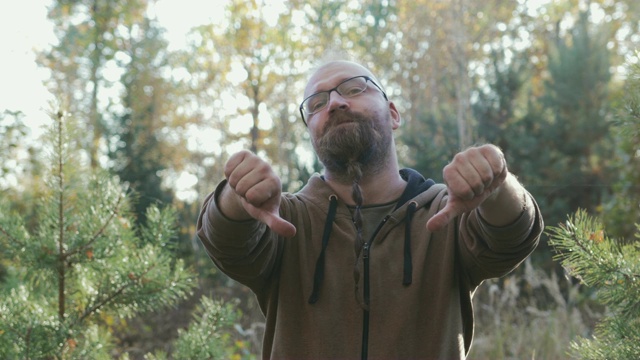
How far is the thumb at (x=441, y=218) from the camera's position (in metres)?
1.54

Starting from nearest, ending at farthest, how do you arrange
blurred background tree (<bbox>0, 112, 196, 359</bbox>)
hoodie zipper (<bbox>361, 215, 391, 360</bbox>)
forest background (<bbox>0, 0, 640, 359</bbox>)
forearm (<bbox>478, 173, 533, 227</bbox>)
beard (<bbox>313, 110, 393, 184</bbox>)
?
forearm (<bbox>478, 173, 533, 227</bbox>)
hoodie zipper (<bbox>361, 215, 391, 360</bbox>)
beard (<bbox>313, 110, 393, 184</bbox>)
blurred background tree (<bbox>0, 112, 196, 359</bbox>)
forest background (<bbox>0, 0, 640, 359</bbox>)

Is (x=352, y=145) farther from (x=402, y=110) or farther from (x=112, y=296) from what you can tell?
(x=402, y=110)

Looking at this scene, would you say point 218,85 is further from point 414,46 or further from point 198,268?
point 198,268

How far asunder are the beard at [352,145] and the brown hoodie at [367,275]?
0.44 feet

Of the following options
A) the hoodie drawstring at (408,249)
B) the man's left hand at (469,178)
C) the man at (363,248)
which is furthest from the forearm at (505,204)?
the hoodie drawstring at (408,249)

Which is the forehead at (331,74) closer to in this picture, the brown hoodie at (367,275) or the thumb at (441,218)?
the brown hoodie at (367,275)

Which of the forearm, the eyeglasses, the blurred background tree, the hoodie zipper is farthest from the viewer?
the blurred background tree

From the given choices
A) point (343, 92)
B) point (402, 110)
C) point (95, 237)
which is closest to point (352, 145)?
point (343, 92)

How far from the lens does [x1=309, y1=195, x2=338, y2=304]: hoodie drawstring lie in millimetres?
2078

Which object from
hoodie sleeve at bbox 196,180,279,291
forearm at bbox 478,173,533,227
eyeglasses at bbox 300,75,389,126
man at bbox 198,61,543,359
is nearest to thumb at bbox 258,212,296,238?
man at bbox 198,61,543,359

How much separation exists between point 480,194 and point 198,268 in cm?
705

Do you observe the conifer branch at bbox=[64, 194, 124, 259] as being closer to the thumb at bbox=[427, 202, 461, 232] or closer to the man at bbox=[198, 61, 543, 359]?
the man at bbox=[198, 61, 543, 359]

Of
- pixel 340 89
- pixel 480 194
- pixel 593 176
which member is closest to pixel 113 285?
pixel 340 89

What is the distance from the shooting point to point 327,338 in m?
2.04
